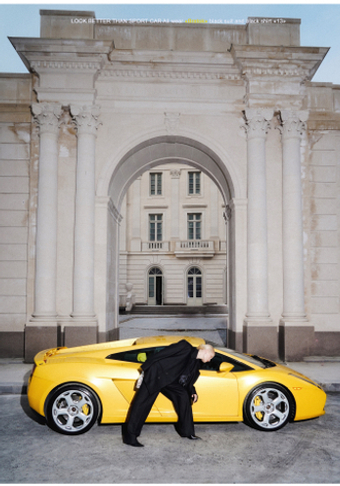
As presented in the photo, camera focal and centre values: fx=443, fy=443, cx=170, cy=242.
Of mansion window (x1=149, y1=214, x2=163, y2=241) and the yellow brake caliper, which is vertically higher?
mansion window (x1=149, y1=214, x2=163, y2=241)

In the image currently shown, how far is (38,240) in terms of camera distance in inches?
471

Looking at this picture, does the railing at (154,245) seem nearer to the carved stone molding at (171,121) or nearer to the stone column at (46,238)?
the carved stone molding at (171,121)

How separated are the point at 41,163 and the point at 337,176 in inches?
329

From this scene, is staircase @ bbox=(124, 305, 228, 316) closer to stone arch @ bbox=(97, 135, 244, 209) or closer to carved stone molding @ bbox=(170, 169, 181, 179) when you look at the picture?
carved stone molding @ bbox=(170, 169, 181, 179)

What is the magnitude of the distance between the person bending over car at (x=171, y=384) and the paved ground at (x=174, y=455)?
0.75 feet

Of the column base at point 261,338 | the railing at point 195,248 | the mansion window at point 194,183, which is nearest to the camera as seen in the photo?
the column base at point 261,338

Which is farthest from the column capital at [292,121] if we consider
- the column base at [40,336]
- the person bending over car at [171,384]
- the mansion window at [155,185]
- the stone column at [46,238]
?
the mansion window at [155,185]

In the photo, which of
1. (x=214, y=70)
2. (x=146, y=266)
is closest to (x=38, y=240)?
(x=214, y=70)

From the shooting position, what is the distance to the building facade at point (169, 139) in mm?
11961

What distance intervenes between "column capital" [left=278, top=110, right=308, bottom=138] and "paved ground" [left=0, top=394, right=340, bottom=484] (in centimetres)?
828

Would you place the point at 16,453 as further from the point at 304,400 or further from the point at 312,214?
the point at 312,214

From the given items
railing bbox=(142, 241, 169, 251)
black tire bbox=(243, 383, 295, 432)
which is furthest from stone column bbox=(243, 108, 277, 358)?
Answer: railing bbox=(142, 241, 169, 251)

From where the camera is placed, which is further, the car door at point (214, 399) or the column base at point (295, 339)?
the column base at point (295, 339)

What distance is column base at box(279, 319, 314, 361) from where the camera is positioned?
11.6m
